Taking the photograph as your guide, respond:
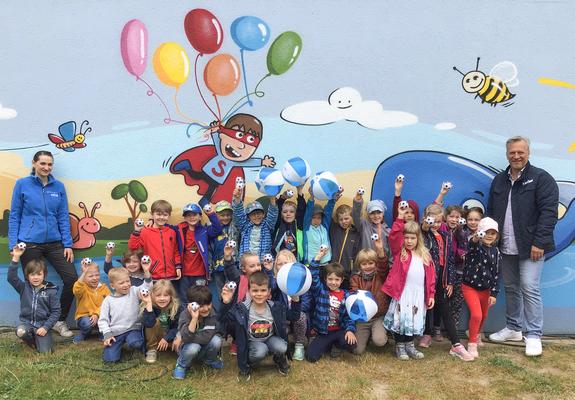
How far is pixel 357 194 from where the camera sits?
4609 millimetres

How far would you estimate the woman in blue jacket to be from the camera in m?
4.50

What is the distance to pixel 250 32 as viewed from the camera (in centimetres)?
462

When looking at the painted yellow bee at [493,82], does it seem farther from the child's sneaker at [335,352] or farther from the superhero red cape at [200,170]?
the child's sneaker at [335,352]

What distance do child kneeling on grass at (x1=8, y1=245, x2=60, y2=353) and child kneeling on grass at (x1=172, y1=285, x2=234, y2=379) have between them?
4.54 feet

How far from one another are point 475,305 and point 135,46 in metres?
4.34

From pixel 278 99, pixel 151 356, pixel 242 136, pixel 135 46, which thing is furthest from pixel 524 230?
pixel 135 46

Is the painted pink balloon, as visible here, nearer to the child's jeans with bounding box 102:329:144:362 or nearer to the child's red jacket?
the child's red jacket

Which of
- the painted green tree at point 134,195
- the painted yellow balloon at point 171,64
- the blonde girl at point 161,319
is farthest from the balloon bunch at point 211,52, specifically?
the blonde girl at point 161,319

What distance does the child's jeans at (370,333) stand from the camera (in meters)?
4.16

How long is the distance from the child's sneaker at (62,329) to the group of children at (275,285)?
0.33 m

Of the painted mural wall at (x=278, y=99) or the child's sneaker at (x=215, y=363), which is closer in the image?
the child's sneaker at (x=215, y=363)

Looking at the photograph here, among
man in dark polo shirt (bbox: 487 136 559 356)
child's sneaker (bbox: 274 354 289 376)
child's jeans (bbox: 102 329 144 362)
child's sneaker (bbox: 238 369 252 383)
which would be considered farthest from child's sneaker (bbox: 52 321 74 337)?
man in dark polo shirt (bbox: 487 136 559 356)

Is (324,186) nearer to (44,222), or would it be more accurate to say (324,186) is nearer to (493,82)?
(493,82)

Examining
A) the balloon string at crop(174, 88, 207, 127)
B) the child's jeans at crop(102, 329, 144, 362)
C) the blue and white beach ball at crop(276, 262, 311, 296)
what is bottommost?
the child's jeans at crop(102, 329, 144, 362)
